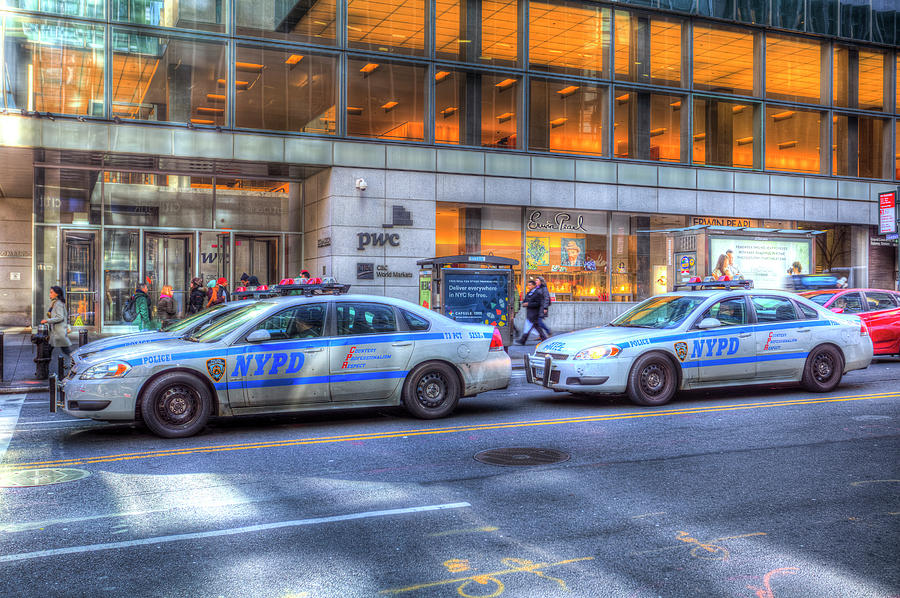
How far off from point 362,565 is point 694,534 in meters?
2.15

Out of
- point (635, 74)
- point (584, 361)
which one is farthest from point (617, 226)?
point (584, 361)

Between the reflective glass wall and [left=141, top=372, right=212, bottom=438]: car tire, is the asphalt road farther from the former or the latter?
the reflective glass wall

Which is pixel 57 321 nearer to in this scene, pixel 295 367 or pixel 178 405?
pixel 178 405

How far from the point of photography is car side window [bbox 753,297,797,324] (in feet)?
37.2

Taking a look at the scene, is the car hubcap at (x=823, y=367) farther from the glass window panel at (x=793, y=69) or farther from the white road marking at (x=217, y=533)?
the glass window panel at (x=793, y=69)

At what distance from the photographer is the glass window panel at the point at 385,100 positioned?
21.6 m

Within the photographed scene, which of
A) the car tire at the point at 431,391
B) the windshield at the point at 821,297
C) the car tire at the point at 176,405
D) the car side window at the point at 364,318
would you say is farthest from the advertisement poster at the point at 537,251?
the car tire at the point at 176,405

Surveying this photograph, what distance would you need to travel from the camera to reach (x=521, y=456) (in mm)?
7504

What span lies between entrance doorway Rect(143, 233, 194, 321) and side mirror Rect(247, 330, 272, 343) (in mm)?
13735

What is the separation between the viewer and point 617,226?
971 inches

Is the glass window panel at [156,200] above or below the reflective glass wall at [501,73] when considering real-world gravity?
below

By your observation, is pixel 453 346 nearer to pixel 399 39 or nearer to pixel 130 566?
pixel 130 566

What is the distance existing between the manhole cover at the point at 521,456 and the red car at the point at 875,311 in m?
10.6

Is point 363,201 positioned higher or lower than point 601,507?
higher
